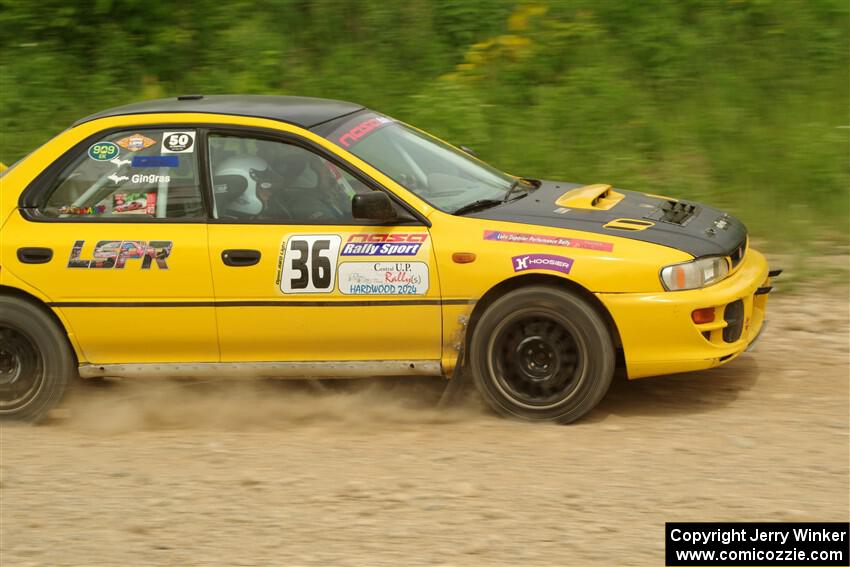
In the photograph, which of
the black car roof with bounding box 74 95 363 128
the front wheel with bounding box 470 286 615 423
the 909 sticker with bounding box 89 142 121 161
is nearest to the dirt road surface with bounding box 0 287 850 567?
the front wheel with bounding box 470 286 615 423

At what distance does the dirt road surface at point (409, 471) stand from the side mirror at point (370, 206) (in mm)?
1146

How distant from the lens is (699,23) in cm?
1080

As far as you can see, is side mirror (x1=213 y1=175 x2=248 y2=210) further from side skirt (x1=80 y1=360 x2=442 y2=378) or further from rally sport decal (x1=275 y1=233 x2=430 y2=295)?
side skirt (x1=80 y1=360 x2=442 y2=378)

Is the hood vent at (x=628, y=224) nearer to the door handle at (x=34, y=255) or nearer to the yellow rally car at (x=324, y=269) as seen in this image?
the yellow rally car at (x=324, y=269)

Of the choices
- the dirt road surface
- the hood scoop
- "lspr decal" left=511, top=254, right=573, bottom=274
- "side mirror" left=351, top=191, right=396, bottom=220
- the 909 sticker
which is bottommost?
the dirt road surface

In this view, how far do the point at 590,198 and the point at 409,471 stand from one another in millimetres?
1951

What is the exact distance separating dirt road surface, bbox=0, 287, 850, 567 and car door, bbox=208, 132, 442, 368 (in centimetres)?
47

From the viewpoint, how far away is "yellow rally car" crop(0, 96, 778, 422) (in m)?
5.65

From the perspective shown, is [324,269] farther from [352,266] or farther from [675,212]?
[675,212]

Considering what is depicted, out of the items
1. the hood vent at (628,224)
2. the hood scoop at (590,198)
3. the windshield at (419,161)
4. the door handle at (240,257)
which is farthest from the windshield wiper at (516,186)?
the door handle at (240,257)

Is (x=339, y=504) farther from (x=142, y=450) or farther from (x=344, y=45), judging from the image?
Result: (x=344, y=45)

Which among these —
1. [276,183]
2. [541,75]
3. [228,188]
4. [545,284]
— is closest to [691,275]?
A: [545,284]

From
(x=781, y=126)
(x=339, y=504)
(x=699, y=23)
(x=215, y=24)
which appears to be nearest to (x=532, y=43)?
(x=699, y=23)

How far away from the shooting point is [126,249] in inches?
236
